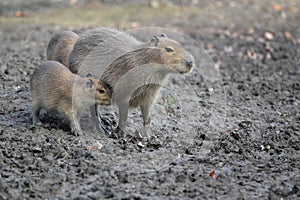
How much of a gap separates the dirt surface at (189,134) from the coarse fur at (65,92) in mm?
197

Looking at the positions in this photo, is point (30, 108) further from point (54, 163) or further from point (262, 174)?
point (262, 174)

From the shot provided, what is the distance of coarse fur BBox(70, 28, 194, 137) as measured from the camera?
5.58m

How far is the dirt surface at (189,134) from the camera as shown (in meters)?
4.60

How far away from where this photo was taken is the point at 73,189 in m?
4.47

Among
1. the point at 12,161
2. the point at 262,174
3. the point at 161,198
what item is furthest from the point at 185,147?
the point at 12,161

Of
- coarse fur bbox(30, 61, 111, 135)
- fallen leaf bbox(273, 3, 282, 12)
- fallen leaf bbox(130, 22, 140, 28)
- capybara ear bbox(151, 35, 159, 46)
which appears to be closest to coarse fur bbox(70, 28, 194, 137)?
capybara ear bbox(151, 35, 159, 46)

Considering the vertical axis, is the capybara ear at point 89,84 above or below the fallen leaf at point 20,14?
above

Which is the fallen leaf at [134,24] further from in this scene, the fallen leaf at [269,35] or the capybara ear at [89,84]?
the capybara ear at [89,84]

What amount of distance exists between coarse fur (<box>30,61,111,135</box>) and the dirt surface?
7.7 inches

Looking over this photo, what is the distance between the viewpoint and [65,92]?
19.0 feet

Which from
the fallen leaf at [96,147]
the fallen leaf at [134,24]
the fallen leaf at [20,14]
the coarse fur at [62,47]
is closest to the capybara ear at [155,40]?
the fallen leaf at [96,147]

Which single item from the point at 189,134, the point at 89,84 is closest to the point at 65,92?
the point at 89,84

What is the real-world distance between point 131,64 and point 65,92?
758mm

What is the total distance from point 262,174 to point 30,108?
2817 millimetres
